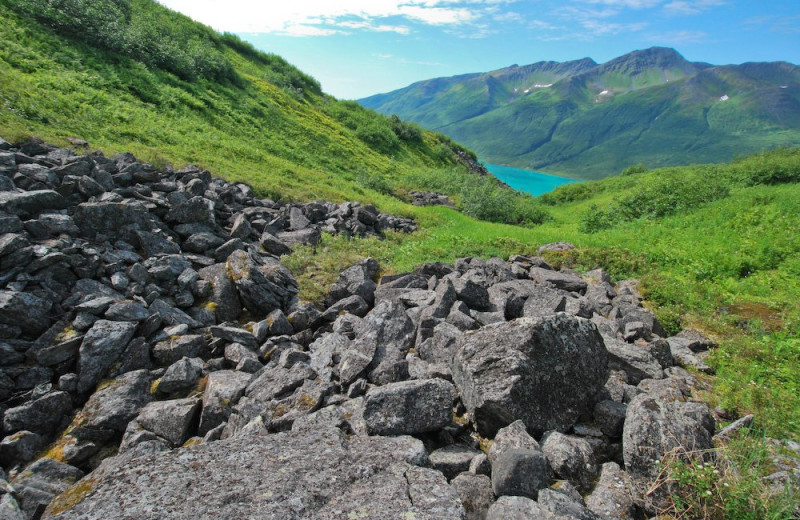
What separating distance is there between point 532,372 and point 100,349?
8.13 metres

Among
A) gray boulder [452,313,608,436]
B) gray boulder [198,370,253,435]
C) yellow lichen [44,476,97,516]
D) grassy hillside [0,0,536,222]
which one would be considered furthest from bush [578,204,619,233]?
yellow lichen [44,476,97,516]

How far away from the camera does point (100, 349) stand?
8.06 m

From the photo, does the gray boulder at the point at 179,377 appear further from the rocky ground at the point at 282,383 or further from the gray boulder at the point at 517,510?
the gray boulder at the point at 517,510

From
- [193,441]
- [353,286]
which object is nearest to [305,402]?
[193,441]

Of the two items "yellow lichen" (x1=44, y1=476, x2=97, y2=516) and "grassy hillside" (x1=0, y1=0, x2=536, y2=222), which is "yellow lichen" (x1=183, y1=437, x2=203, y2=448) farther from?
"grassy hillside" (x1=0, y1=0, x2=536, y2=222)

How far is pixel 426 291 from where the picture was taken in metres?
11.7

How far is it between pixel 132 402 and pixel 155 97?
25.6 m

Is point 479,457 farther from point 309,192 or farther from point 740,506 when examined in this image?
point 309,192

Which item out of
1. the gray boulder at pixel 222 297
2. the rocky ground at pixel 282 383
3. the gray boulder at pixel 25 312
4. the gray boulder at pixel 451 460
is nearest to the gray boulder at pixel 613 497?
the rocky ground at pixel 282 383

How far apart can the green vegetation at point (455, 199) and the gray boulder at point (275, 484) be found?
325 cm

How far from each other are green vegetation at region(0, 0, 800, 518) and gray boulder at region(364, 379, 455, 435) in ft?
10.0

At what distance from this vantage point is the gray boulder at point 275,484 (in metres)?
4.37

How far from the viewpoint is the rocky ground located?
4.85 metres

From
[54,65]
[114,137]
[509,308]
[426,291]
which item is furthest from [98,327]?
[54,65]
